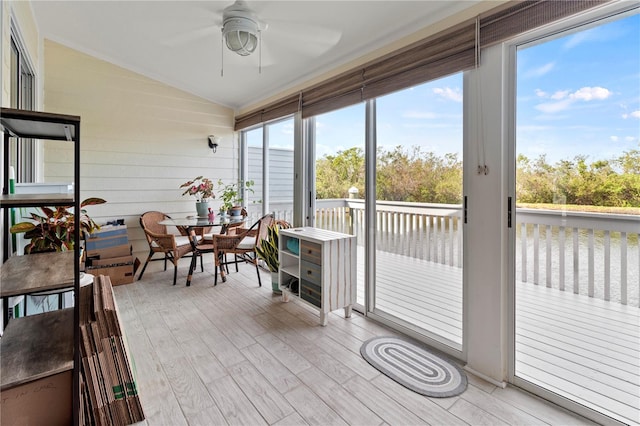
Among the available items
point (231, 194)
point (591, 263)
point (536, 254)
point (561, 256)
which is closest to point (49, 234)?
point (231, 194)

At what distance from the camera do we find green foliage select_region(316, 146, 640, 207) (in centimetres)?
168

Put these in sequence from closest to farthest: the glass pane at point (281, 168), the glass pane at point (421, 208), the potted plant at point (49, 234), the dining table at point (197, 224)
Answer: the potted plant at point (49, 234) < the glass pane at point (421, 208) < the dining table at point (197, 224) < the glass pane at point (281, 168)

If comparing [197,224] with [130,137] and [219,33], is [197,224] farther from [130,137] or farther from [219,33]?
[219,33]

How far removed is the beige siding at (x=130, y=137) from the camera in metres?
3.85

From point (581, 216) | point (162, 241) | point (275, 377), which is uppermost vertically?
point (581, 216)

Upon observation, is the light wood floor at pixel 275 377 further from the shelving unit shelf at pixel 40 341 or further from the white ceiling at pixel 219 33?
the white ceiling at pixel 219 33

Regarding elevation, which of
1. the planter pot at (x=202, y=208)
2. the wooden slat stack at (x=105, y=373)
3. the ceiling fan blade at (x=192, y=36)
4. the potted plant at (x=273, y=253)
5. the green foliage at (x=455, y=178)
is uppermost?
the ceiling fan blade at (x=192, y=36)

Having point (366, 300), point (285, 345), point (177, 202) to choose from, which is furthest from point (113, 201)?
point (366, 300)

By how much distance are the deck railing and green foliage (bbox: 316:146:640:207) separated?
90 mm

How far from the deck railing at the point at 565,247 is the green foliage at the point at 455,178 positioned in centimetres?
9

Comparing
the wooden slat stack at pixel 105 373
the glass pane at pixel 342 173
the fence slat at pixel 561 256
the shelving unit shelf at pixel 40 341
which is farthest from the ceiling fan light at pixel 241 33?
the fence slat at pixel 561 256

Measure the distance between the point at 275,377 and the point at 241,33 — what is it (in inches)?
102

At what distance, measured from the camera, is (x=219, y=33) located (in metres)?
3.03

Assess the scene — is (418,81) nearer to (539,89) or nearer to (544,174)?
(539,89)
